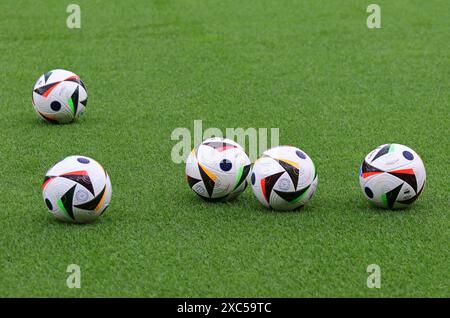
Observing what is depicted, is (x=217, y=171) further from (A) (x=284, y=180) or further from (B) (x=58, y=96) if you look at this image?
(B) (x=58, y=96)

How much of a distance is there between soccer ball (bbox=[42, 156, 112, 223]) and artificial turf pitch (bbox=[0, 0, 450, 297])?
0.15 m

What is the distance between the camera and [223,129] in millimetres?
10555

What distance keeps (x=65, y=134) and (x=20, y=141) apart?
1.85 feet

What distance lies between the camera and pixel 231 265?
6434 mm

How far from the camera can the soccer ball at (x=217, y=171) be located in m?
7.64

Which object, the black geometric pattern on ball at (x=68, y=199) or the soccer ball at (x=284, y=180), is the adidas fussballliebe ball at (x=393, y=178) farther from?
the black geometric pattern on ball at (x=68, y=199)

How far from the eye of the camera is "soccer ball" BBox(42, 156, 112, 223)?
7.03 m

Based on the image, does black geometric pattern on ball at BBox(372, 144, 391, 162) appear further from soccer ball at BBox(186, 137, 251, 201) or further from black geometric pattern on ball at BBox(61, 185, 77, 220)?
black geometric pattern on ball at BBox(61, 185, 77, 220)

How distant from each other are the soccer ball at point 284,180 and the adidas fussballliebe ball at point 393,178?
499 millimetres

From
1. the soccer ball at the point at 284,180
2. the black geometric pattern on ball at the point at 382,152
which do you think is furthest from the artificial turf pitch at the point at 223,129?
the black geometric pattern on ball at the point at 382,152

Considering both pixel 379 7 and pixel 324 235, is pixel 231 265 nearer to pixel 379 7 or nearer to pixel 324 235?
pixel 324 235

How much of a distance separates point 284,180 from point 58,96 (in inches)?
159
